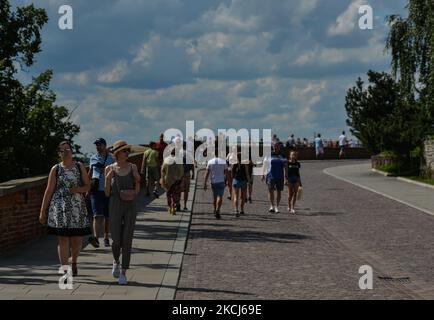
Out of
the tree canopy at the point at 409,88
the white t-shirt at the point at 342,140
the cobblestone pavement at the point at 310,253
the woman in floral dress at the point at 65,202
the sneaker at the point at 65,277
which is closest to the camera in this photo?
the cobblestone pavement at the point at 310,253

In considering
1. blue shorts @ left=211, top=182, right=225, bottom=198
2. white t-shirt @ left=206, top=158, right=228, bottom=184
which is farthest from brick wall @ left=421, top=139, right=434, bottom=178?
white t-shirt @ left=206, top=158, right=228, bottom=184

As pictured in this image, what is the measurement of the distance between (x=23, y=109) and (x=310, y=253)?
32.5ft

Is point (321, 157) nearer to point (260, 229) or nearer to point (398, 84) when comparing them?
point (398, 84)

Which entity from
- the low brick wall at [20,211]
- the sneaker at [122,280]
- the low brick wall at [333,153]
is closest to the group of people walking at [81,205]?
the sneaker at [122,280]

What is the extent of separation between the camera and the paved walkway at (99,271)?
9.34m

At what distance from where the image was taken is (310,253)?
13.6 metres

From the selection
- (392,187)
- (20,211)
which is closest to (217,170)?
(20,211)

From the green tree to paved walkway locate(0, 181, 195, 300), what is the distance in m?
4.70

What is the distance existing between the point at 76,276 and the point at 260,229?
7261 millimetres

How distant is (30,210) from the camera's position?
1469cm

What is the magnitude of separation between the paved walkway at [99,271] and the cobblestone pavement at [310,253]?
1.00 feet

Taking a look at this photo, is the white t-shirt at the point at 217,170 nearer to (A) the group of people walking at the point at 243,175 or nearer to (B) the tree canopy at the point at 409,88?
(A) the group of people walking at the point at 243,175

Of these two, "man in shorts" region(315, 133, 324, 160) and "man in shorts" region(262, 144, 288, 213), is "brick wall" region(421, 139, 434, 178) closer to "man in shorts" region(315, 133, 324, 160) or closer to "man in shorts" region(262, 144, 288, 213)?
"man in shorts" region(262, 144, 288, 213)

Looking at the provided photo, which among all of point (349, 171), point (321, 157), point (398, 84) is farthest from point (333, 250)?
point (321, 157)
